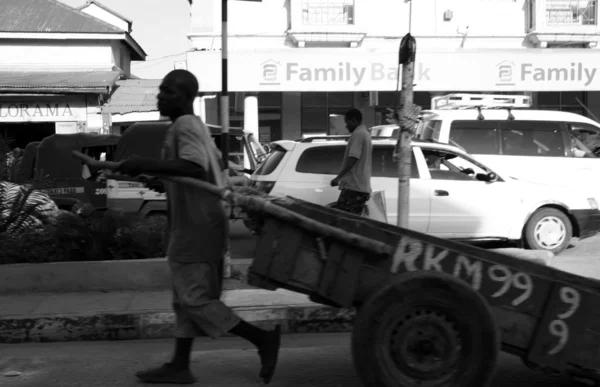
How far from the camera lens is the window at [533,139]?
38.0 ft

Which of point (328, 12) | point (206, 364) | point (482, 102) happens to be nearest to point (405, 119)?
point (206, 364)

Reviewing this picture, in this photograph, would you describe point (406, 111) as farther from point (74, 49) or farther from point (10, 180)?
point (74, 49)

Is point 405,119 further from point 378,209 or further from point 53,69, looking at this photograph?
point 53,69

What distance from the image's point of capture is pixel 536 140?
11.6 meters

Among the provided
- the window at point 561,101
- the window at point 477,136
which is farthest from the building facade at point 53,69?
the window at point 477,136

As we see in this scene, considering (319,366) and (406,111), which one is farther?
(406,111)

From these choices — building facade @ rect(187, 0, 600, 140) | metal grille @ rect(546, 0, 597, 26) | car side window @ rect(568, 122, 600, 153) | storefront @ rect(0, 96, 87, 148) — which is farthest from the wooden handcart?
storefront @ rect(0, 96, 87, 148)

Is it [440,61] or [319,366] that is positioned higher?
[440,61]

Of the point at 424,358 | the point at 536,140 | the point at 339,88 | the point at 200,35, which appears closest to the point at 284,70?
the point at 339,88

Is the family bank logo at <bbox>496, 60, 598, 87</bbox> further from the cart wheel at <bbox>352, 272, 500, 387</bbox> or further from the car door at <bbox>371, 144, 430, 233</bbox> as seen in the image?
the cart wheel at <bbox>352, 272, 500, 387</bbox>

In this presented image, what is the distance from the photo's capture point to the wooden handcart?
3.80 m

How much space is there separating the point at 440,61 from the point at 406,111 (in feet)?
39.5

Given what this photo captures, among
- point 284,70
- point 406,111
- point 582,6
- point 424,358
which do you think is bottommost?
point 424,358

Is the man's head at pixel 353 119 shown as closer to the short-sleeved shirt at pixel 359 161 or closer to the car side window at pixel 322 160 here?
the short-sleeved shirt at pixel 359 161
